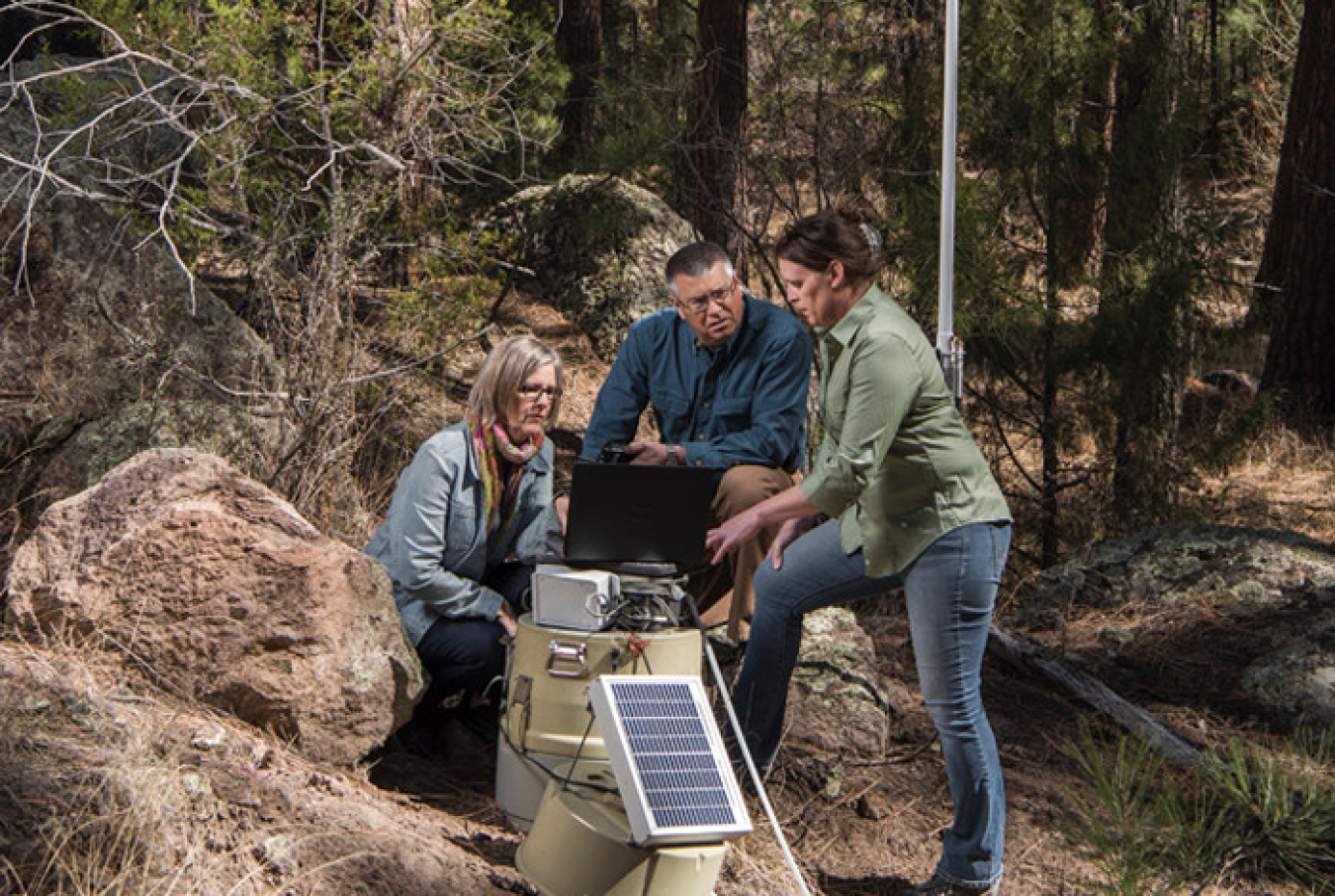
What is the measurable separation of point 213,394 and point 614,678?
10.5 ft

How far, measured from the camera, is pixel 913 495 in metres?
3.40

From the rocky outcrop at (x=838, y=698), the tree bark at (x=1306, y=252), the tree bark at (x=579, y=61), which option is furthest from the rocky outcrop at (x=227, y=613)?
the tree bark at (x=1306, y=252)

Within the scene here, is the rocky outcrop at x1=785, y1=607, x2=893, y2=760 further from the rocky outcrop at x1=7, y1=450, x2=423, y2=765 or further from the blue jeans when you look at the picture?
the rocky outcrop at x1=7, y1=450, x2=423, y2=765

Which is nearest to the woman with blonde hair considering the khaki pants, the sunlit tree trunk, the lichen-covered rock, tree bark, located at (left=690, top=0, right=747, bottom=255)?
the khaki pants

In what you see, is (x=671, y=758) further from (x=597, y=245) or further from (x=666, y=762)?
(x=597, y=245)

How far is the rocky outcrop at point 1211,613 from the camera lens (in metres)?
5.35

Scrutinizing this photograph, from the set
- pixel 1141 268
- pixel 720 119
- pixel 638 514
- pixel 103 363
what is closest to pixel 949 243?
pixel 638 514

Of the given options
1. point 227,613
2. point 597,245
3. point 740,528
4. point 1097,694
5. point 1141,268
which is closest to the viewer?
point 740,528

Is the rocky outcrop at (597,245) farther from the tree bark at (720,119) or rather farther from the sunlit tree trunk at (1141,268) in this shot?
the sunlit tree trunk at (1141,268)

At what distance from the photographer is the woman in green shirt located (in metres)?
3.32

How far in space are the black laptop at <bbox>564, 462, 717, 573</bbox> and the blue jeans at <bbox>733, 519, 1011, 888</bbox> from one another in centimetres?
26

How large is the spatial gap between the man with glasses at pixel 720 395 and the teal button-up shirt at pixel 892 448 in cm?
106

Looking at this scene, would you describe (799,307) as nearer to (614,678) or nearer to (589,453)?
(614,678)

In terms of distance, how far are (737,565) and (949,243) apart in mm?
1173
